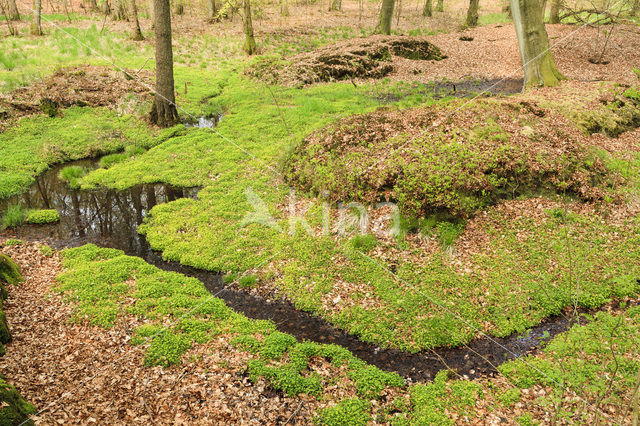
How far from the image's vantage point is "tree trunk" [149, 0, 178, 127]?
13.2 metres

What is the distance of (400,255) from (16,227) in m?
9.32

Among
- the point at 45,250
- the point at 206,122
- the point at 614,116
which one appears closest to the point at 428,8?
the point at 614,116

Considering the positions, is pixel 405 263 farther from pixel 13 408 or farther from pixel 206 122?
pixel 206 122

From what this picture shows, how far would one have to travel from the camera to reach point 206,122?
15820 millimetres

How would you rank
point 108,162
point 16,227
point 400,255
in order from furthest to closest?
point 108,162
point 16,227
point 400,255

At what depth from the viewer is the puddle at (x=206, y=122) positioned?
15445mm

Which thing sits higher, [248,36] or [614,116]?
[248,36]

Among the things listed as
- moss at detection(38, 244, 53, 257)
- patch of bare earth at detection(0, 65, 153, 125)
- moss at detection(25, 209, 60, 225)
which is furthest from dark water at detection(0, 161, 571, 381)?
patch of bare earth at detection(0, 65, 153, 125)

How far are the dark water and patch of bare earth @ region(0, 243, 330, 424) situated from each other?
3.20 ft

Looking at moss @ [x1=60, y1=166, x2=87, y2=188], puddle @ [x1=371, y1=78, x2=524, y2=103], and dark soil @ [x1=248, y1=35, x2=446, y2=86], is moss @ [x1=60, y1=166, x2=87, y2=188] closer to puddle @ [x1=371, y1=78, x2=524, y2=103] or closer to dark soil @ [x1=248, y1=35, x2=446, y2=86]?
dark soil @ [x1=248, y1=35, x2=446, y2=86]

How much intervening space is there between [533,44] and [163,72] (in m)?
13.6

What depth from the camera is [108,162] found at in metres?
12.7

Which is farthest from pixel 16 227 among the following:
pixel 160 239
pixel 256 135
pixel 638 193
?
pixel 638 193

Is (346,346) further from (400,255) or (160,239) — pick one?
(160,239)
